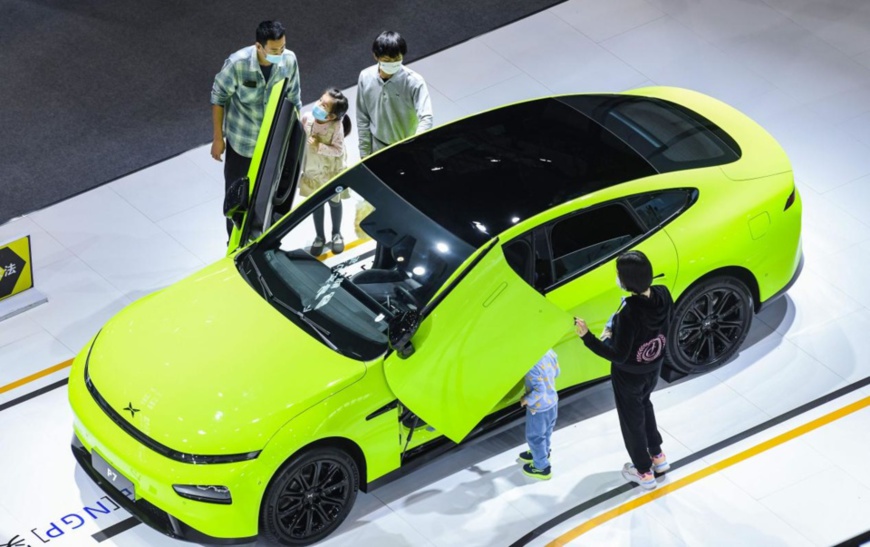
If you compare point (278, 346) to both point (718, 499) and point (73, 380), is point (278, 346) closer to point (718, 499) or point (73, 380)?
point (73, 380)

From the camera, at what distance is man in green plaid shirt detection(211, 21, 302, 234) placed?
9320mm

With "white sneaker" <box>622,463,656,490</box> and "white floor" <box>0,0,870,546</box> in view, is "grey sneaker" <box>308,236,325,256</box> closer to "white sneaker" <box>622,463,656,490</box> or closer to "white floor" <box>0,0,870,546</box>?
"white floor" <box>0,0,870,546</box>

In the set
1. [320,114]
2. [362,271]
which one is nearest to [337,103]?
[320,114]

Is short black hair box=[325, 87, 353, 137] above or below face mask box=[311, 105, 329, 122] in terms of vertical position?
above

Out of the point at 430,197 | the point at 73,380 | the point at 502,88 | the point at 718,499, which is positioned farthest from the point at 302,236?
the point at 502,88

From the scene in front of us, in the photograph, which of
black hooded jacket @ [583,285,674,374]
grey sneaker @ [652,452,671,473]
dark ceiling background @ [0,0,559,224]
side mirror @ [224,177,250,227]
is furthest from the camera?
dark ceiling background @ [0,0,559,224]

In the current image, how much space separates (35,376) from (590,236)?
3562 millimetres

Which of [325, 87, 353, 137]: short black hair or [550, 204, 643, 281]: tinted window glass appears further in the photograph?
[325, 87, 353, 137]: short black hair

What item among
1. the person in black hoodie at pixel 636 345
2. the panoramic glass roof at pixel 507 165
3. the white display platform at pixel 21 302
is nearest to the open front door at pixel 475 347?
the person in black hoodie at pixel 636 345

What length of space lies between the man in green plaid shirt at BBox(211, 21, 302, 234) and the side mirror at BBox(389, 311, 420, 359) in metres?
2.68

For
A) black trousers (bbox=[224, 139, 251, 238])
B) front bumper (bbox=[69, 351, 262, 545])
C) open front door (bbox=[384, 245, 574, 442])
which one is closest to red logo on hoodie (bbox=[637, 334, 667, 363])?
open front door (bbox=[384, 245, 574, 442])

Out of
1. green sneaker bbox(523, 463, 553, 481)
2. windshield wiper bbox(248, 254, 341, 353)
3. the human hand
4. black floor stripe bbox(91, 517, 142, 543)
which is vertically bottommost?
black floor stripe bbox(91, 517, 142, 543)

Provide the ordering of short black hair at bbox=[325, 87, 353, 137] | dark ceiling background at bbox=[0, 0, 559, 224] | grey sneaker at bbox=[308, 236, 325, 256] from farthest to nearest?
dark ceiling background at bbox=[0, 0, 559, 224], grey sneaker at bbox=[308, 236, 325, 256], short black hair at bbox=[325, 87, 353, 137]

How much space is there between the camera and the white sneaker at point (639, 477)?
26.4 feet
